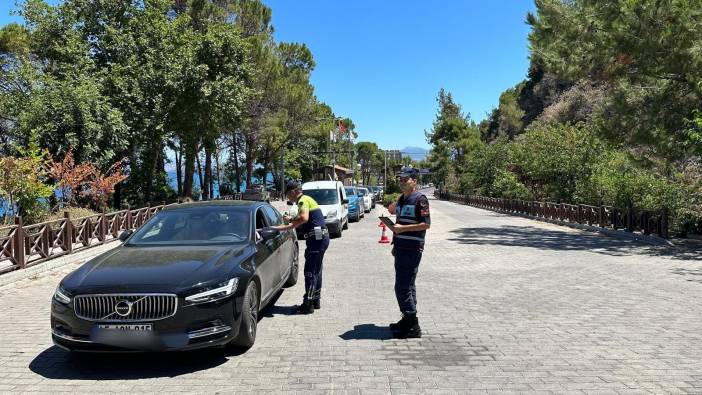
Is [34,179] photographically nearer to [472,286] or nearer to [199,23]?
[472,286]

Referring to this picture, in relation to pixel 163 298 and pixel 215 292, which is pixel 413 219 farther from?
pixel 163 298

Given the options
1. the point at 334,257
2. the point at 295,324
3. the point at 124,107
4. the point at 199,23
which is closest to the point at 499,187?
the point at 199,23

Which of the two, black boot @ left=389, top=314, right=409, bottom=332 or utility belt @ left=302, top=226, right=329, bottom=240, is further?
utility belt @ left=302, top=226, right=329, bottom=240

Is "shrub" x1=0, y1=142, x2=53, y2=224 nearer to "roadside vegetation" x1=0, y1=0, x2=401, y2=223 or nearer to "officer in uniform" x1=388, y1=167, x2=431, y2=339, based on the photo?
"roadside vegetation" x1=0, y1=0, x2=401, y2=223

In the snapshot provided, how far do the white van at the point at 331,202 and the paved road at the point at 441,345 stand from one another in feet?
23.0

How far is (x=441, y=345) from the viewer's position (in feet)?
18.9

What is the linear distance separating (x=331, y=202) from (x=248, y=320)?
13052 mm

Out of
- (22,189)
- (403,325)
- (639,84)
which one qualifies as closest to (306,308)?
(403,325)

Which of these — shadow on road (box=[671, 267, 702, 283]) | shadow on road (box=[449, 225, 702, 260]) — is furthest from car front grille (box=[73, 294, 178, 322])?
shadow on road (box=[449, 225, 702, 260])

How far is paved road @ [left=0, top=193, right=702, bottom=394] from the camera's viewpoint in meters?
4.69

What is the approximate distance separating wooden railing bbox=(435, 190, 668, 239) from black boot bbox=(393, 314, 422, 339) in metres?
13.7

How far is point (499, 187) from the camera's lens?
4144 centimetres

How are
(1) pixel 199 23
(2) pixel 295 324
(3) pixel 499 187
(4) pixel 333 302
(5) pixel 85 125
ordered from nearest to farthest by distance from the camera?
(2) pixel 295 324 → (4) pixel 333 302 → (5) pixel 85 125 → (1) pixel 199 23 → (3) pixel 499 187

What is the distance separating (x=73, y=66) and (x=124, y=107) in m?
2.43
